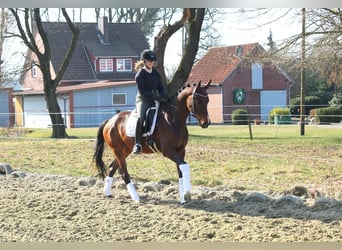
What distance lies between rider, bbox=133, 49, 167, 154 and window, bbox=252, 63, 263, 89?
3039 millimetres

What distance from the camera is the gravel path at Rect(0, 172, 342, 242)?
4.49 meters

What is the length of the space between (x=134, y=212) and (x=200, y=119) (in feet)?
3.14

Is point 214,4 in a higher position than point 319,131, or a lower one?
higher

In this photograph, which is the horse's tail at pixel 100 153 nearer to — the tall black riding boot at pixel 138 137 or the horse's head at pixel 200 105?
the tall black riding boot at pixel 138 137

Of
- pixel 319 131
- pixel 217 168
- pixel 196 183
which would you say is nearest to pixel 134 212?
pixel 196 183

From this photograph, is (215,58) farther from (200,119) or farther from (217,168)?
(200,119)

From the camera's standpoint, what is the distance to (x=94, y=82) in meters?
8.09

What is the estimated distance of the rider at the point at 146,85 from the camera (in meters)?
5.45

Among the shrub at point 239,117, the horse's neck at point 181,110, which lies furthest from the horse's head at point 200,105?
the shrub at point 239,117

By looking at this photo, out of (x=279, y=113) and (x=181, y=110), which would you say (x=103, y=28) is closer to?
(x=279, y=113)

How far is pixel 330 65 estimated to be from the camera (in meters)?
7.45

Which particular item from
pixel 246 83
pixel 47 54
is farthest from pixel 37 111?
pixel 246 83

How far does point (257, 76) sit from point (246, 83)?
0.18 m

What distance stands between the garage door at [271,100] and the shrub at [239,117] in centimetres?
25
